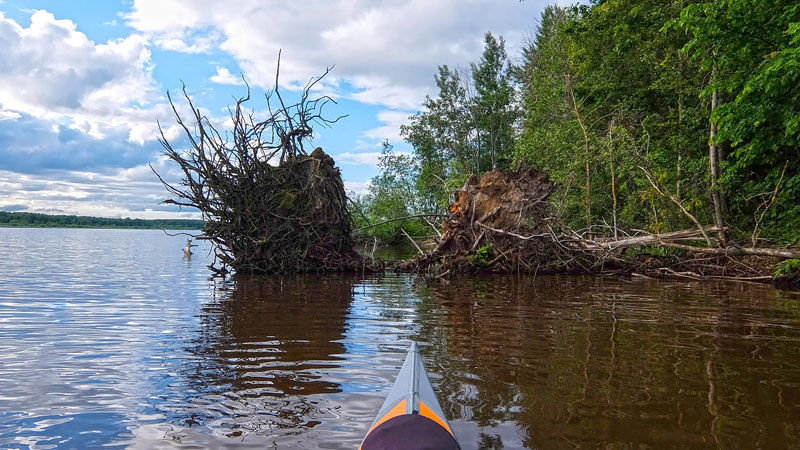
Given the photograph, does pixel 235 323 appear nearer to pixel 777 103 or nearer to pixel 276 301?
pixel 276 301

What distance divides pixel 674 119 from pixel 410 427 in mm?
19154

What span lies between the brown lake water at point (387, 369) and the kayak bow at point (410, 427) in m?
0.64

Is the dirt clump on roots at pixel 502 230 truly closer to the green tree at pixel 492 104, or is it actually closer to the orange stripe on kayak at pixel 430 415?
the orange stripe on kayak at pixel 430 415

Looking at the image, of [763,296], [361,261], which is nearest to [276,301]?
[361,261]

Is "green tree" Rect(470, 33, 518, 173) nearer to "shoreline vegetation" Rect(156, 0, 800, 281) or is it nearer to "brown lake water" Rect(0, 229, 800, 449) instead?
"shoreline vegetation" Rect(156, 0, 800, 281)

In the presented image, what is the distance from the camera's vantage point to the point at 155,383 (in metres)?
4.91

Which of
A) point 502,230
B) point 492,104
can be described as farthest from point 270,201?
point 492,104

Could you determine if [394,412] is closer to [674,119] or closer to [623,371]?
[623,371]

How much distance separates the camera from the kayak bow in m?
2.71

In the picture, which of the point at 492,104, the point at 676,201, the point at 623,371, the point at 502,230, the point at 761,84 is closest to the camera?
the point at 623,371

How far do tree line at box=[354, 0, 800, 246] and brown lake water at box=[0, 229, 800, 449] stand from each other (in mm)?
4682

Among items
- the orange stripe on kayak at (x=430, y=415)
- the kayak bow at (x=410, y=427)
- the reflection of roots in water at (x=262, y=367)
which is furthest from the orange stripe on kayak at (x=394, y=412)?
the reflection of roots in water at (x=262, y=367)

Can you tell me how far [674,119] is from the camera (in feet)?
60.5

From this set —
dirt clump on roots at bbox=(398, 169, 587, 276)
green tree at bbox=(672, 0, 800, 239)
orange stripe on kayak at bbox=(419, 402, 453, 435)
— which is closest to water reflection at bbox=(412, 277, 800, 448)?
orange stripe on kayak at bbox=(419, 402, 453, 435)
